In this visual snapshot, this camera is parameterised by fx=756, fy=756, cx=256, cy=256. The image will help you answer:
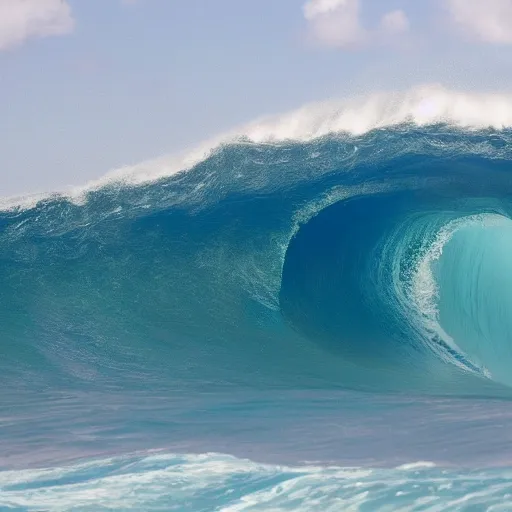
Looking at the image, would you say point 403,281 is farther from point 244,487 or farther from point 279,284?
point 244,487

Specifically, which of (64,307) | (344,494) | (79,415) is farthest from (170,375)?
(344,494)

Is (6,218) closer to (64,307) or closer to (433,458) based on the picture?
(64,307)

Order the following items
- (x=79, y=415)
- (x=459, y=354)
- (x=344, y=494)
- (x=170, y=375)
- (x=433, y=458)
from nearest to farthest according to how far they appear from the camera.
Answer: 1. (x=344, y=494)
2. (x=433, y=458)
3. (x=79, y=415)
4. (x=170, y=375)
5. (x=459, y=354)

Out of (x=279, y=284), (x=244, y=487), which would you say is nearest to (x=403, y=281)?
(x=279, y=284)

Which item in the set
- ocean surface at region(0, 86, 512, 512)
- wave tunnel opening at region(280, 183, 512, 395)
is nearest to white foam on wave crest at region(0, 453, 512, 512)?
ocean surface at region(0, 86, 512, 512)

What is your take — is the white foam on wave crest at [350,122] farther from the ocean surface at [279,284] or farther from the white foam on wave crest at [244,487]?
the white foam on wave crest at [244,487]

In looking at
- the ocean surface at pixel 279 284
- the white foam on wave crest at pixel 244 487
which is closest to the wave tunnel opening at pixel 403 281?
the ocean surface at pixel 279 284
